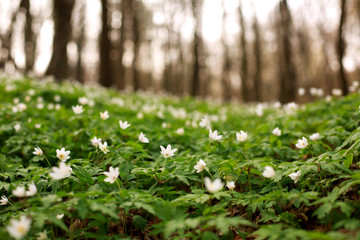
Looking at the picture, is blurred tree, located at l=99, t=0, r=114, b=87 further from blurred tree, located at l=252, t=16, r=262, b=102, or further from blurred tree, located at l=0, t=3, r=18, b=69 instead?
blurred tree, located at l=252, t=16, r=262, b=102

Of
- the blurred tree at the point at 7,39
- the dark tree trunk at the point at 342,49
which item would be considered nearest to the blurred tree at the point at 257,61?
the dark tree trunk at the point at 342,49

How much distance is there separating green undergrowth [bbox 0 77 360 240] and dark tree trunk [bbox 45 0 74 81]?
21.3 ft

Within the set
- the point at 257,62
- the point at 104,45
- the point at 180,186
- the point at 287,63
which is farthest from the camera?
the point at 257,62

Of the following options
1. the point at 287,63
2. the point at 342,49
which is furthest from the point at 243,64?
the point at 342,49

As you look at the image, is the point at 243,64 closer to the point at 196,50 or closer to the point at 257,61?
the point at 257,61

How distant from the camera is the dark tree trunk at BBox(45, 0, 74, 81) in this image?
34.2ft

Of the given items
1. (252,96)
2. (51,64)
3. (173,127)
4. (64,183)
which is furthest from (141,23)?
(64,183)

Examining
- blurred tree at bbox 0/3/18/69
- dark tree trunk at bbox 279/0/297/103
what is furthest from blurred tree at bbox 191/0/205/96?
blurred tree at bbox 0/3/18/69

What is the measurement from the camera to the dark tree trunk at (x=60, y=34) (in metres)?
10.4

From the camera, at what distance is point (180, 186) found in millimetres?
2982

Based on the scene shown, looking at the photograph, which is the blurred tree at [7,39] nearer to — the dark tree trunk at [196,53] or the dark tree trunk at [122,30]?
the dark tree trunk at [122,30]

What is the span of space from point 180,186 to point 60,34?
32.8 ft

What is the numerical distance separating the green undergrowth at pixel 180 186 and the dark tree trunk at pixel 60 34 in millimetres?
6478

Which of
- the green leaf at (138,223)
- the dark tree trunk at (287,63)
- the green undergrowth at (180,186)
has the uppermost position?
the dark tree trunk at (287,63)
